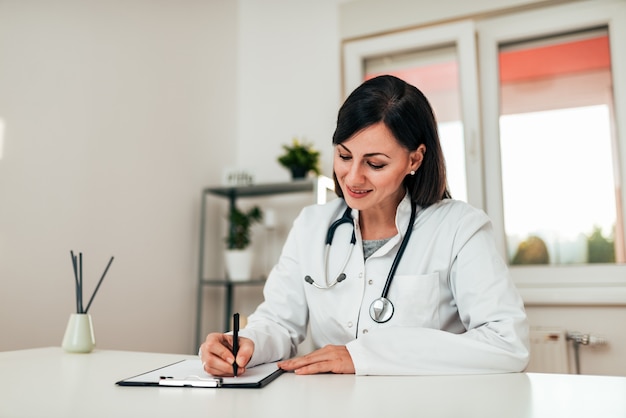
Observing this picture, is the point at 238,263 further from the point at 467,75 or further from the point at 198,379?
the point at 198,379

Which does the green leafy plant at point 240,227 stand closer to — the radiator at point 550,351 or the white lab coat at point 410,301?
the white lab coat at point 410,301

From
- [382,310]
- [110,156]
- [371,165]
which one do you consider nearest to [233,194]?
[110,156]

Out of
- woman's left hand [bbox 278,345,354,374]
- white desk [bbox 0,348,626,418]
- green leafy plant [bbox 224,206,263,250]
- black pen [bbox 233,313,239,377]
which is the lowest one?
white desk [bbox 0,348,626,418]

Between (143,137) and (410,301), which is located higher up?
(143,137)

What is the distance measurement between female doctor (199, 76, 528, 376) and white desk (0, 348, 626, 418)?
14cm

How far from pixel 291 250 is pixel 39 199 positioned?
3.44 ft

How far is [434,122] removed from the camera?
1.49 meters

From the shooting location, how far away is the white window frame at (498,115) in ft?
7.93

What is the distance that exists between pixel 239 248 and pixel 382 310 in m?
1.58

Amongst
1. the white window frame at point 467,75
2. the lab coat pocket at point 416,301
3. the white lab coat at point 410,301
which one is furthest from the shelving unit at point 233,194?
the lab coat pocket at point 416,301

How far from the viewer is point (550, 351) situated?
2.36 m

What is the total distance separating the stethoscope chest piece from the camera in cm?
130

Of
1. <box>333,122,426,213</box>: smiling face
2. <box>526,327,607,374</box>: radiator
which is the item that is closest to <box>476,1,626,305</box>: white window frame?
<box>526,327,607,374</box>: radiator

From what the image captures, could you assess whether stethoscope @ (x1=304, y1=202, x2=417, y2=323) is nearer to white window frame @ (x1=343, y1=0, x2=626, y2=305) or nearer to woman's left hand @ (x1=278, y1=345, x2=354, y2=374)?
woman's left hand @ (x1=278, y1=345, x2=354, y2=374)
